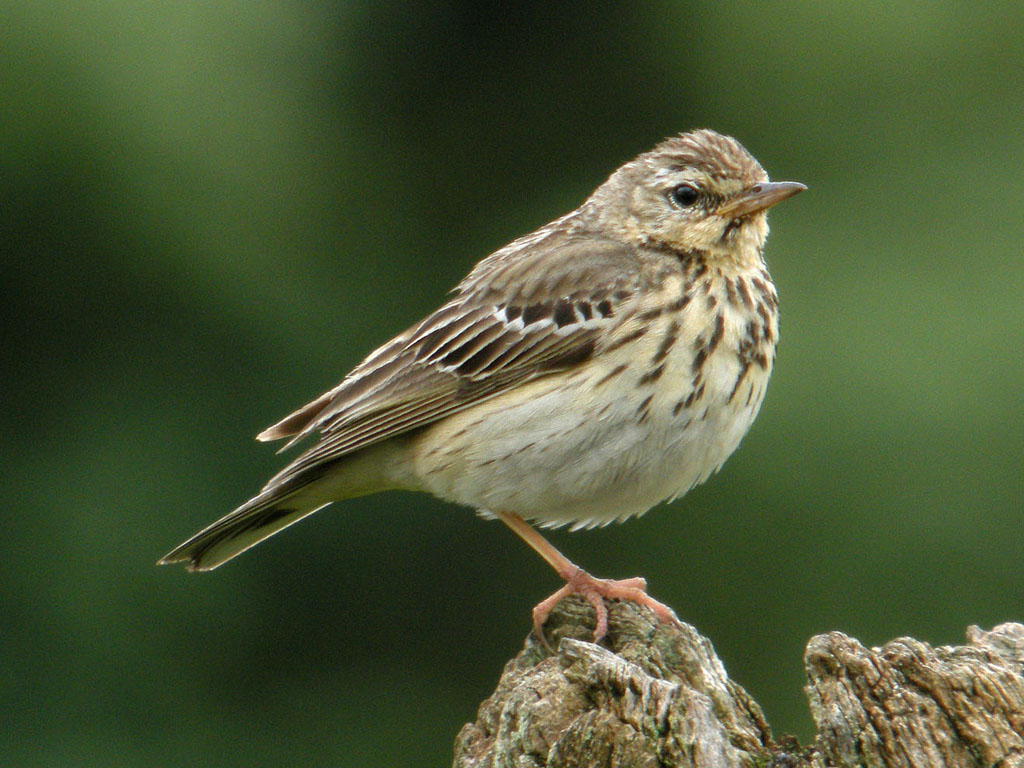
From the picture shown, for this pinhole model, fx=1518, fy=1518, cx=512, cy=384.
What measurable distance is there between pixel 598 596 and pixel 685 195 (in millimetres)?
1682

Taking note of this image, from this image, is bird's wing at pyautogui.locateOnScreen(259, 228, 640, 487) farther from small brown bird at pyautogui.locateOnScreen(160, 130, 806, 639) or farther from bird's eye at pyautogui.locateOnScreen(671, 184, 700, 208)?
bird's eye at pyautogui.locateOnScreen(671, 184, 700, 208)

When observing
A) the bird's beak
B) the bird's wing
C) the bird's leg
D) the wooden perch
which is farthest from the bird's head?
the wooden perch

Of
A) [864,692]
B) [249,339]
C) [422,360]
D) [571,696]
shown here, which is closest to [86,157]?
[249,339]

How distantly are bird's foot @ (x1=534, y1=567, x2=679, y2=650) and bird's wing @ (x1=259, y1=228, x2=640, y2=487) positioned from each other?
0.82 metres

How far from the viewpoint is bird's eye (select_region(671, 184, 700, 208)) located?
6.09m

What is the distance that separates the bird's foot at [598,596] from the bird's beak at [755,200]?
4.98 feet

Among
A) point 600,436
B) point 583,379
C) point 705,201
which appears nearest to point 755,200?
point 705,201

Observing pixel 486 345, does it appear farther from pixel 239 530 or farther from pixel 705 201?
pixel 239 530

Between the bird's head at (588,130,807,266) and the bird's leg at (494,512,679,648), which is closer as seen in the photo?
the bird's leg at (494,512,679,648)

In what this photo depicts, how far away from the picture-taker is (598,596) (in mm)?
5551

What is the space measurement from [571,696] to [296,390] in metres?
5.06

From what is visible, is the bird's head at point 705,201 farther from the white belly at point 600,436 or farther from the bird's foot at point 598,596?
the bird's foot at point 598,596

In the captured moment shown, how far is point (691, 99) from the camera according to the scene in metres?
9.74

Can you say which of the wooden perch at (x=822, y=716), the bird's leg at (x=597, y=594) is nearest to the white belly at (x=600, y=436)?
the bird's leg at (x=597, y=594)
